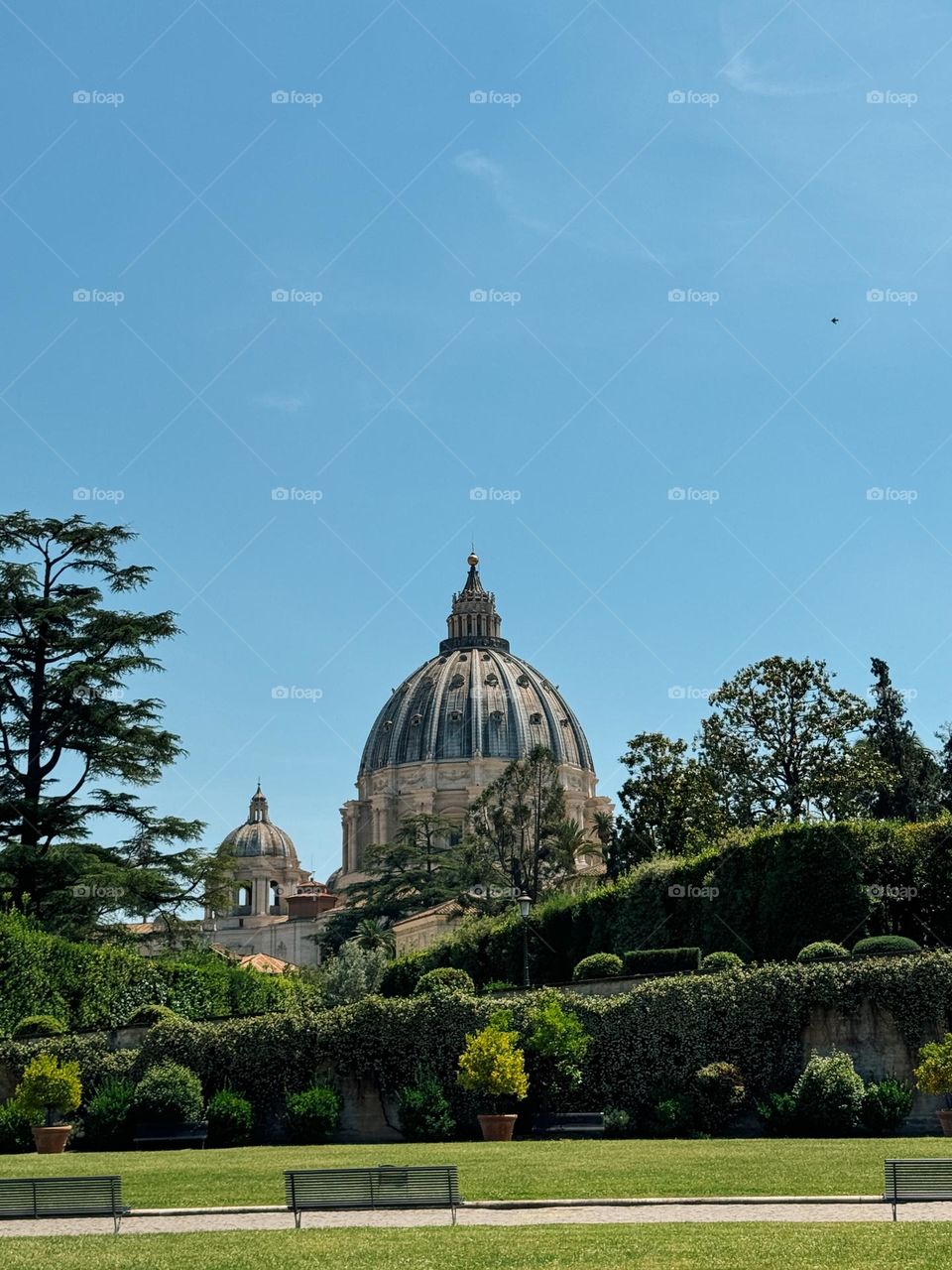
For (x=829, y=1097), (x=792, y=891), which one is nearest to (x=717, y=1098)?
(x=829, y=1097)

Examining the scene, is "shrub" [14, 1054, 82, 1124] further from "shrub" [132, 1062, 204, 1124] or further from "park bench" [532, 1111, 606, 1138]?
"park bench" [532, 1111, 606, 1138]

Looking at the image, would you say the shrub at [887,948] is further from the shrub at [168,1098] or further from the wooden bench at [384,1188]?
the wooden bench at [384,1188]

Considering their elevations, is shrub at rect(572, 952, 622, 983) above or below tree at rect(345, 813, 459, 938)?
below

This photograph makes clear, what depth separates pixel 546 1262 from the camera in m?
11.7

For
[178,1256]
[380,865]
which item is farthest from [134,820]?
[380,865]

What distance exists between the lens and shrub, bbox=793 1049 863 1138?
24.3 meters

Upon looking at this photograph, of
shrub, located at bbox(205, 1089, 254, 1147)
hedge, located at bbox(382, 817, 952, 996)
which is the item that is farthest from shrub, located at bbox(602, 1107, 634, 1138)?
hedge, located at bbox(382, 817, 952, 996)

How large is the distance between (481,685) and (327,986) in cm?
8170

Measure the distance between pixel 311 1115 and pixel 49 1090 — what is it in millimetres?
5082

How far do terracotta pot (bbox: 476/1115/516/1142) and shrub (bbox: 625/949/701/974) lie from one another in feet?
20.4

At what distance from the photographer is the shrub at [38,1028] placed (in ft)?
110

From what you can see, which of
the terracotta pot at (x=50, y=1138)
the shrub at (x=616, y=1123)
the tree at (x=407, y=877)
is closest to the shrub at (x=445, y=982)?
the shrub at (x=616, y=1123)

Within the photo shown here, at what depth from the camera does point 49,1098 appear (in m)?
28.3

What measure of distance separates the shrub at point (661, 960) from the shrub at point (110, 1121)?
36.5 feet
